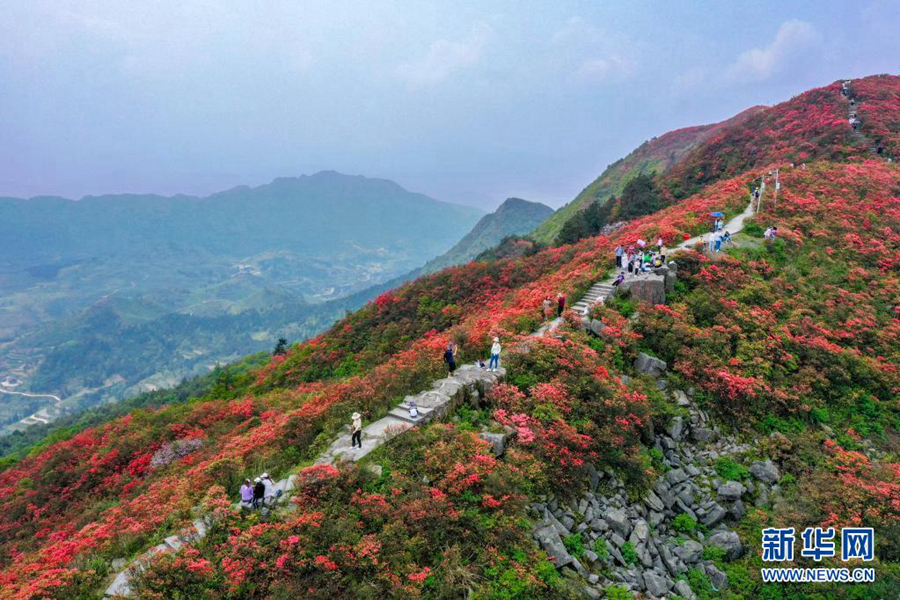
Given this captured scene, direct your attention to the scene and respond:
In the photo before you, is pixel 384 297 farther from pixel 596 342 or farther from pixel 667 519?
pixel 667 519

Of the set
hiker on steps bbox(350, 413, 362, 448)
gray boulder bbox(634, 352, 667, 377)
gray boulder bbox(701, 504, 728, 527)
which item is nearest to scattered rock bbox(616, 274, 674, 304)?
gray boulder bbox(634, 352, 667, 377)

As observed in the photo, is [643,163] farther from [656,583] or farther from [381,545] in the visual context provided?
[381,545]

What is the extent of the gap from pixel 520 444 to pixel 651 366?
711 cm

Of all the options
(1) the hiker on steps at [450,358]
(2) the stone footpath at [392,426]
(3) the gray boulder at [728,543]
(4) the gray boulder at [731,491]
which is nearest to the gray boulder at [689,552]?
(3) the gray boulder at [728,543]

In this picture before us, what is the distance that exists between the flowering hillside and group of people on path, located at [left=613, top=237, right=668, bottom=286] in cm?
117

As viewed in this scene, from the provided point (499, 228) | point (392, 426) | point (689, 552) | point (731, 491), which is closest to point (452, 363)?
point (392, 426)

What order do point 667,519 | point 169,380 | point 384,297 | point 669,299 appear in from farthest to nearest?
point 169,380
point 384,297
point 669,299
point 667,519

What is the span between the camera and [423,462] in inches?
432

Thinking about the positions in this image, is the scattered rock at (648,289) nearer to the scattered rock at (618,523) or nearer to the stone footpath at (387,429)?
the stone footpath at (387,429)

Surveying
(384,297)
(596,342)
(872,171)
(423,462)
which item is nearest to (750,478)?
(596,342)

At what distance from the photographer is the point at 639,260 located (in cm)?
2036

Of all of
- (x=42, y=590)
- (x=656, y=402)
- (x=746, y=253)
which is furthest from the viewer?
(x=746, y=253)

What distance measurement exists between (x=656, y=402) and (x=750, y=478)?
336cm

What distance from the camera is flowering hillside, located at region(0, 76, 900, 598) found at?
29.0ft
